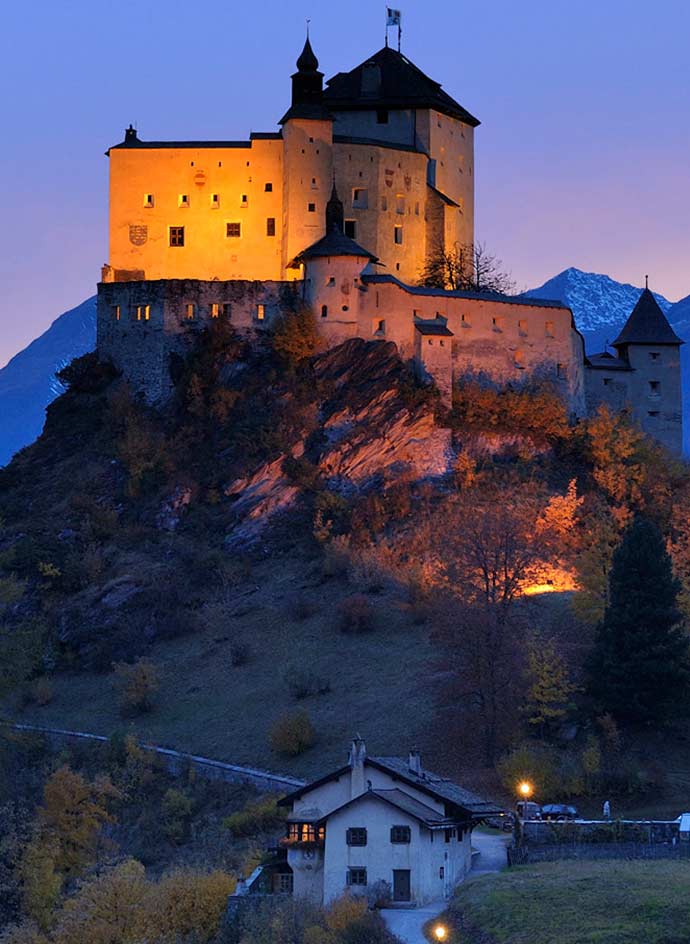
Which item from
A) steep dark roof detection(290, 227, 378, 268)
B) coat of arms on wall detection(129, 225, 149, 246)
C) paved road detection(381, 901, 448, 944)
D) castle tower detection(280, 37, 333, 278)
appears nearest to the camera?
paved road detection(381, 901, 448, 944)

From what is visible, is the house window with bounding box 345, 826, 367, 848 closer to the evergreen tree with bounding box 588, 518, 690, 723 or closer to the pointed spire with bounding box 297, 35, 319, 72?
the evergreen tree with bounding box 588, 518, 690, 723

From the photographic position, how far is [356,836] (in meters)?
58.0

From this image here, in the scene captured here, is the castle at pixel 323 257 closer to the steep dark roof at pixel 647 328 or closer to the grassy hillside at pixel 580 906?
the steep dark roof at pixel 647 328

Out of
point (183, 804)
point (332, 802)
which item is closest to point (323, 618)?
point (183, 804)

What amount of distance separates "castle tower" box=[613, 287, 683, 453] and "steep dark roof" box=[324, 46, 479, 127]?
1420cm

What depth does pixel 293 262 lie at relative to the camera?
103000 millimetres

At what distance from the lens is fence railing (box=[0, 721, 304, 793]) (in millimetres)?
76312

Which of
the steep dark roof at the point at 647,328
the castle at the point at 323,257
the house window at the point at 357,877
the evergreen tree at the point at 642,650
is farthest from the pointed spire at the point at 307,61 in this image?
the house window at the point at 357,877

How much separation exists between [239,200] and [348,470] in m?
15.3

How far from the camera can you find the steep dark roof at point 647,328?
110188 mm

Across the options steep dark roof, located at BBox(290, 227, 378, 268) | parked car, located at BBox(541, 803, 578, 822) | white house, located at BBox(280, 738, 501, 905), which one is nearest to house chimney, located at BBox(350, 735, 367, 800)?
white house, located at BBox(280, 738, 501, 905)

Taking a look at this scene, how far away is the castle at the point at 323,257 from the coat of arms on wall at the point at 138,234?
99 mm

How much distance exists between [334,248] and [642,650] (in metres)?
33.3

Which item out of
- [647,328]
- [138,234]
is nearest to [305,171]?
[138,234]
